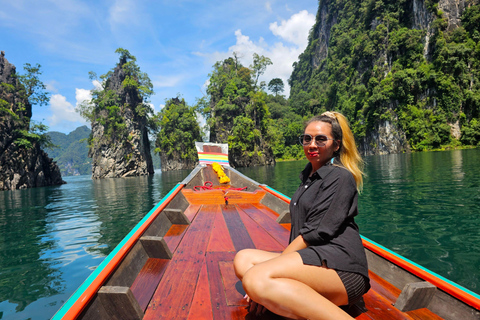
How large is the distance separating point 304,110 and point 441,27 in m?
29.0

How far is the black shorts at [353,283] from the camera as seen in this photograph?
1462 mm

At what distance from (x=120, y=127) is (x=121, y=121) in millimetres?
1492

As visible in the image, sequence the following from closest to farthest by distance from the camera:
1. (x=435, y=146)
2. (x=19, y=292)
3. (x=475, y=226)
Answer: (x=19, y=292)
(x=475, y=226)
(x=435, y=146)

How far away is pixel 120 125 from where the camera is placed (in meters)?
38.3

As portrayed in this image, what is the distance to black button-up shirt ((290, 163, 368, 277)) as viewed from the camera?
57.7 inches

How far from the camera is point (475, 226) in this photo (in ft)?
15.3

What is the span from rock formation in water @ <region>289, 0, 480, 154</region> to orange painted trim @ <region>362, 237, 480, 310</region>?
133ft

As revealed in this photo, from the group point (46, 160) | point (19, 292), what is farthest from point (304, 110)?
point (19, 292)

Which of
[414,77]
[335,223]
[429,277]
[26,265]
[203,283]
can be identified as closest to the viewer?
[335,223]

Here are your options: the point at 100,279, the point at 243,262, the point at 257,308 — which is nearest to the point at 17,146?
the point at 100,279

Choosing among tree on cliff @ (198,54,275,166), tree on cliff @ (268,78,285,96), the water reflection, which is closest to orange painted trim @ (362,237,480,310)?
the water reflection

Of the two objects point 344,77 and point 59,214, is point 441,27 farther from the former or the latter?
point 59,214

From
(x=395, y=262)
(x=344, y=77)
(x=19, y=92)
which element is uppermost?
(x=344, y=77)

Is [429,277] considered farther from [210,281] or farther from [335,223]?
[210,281]
